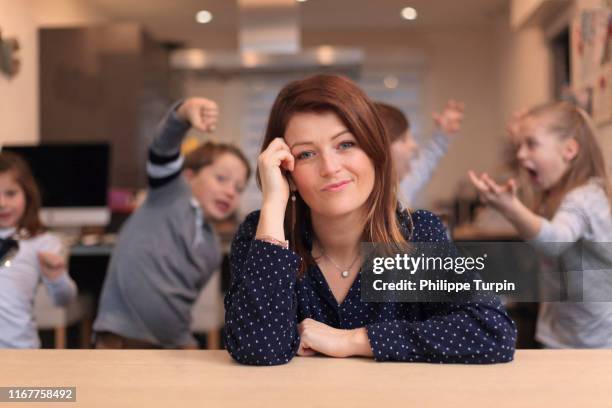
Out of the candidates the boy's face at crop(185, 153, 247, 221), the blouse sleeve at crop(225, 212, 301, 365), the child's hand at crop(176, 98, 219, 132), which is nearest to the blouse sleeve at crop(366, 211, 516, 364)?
the blouse sleeve at crop(225, 212, 301, 365)

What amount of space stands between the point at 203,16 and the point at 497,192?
160 inches

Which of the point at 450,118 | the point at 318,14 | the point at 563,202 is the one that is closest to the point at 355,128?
the point at 563,202

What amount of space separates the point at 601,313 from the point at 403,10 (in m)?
4.07

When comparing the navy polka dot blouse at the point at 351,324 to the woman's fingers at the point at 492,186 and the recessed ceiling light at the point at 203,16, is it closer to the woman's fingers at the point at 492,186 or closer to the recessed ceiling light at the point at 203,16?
the woman's fingers at the point at 492,186

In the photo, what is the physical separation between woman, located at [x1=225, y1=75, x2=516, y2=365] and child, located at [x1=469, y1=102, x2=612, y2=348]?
0.63 ft

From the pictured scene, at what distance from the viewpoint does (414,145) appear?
68.5 inches

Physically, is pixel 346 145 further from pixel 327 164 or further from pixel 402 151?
pixel 402 151

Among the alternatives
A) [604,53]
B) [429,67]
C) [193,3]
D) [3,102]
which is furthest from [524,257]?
[429,67]

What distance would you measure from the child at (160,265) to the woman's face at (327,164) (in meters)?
0.61

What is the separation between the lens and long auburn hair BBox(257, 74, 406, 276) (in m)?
0.89

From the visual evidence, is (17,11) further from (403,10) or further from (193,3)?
(403,10)

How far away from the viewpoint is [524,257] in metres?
0.75

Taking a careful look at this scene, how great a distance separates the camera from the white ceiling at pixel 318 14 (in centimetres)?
453

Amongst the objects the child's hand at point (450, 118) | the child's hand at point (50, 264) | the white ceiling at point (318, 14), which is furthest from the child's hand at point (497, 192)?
the white ceiling at point (318, 14)
